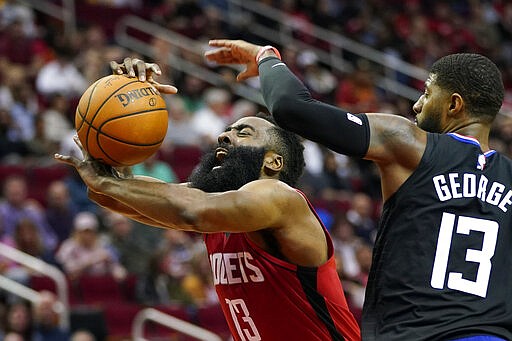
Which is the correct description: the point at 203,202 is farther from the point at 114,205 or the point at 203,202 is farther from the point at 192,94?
the point at 192,94

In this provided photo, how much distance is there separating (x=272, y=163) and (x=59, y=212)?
633 cm

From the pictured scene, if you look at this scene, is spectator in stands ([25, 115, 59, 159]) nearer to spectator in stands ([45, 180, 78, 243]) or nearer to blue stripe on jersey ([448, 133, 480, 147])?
spectator in stands ([45, 180, 78, 243])

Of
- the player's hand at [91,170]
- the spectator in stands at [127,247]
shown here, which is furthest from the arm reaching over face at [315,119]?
the spectator in stands at [127,247]

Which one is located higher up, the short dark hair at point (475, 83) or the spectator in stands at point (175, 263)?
the short dark hair at point (475, 83)

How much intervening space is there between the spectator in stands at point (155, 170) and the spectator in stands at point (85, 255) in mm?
1303

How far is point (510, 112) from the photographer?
16844mm

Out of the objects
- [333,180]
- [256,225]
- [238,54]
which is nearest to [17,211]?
[333,180]

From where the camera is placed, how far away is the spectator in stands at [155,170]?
11125 mm

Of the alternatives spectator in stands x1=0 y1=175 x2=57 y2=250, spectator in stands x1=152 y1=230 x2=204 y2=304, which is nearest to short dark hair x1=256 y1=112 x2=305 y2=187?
spectator in stands x1=152 y1=230 x2=204 y2=304

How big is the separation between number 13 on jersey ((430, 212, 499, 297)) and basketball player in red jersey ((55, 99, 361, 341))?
0.71 metres

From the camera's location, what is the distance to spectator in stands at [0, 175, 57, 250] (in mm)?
9961

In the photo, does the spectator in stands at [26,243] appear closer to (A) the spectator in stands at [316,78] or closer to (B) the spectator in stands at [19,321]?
(B) the spectator in stands at [19,321]

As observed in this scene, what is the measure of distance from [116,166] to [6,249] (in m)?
5.42

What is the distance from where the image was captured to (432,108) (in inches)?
150
